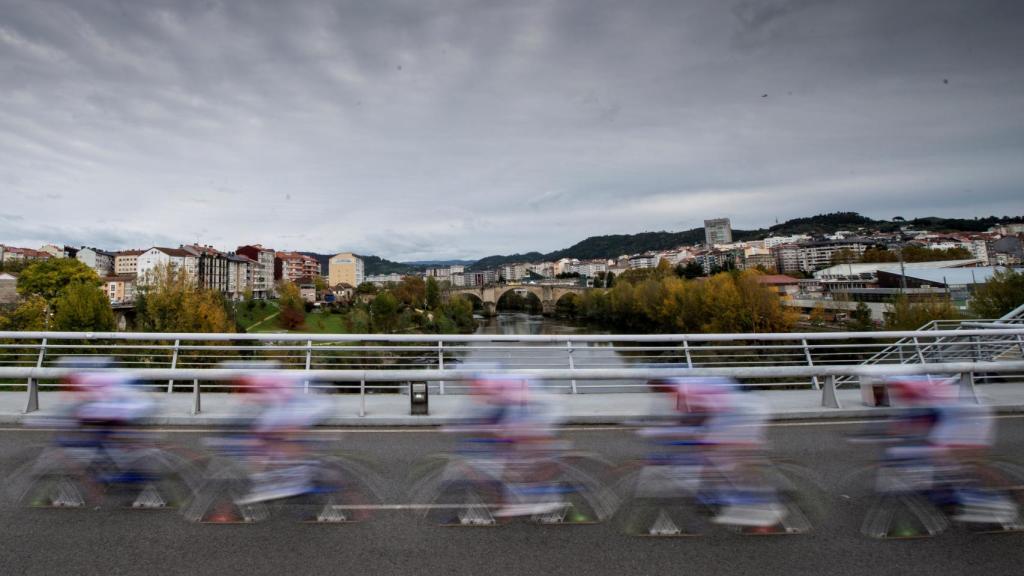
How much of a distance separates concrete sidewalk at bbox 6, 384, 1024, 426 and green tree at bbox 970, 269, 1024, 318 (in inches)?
1064

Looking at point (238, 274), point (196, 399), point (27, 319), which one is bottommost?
point (196, 399)

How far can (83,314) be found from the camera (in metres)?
31.3

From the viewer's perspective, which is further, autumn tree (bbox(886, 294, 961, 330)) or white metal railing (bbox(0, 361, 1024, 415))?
autumn tree (bbox(886, 294, 961, 330))

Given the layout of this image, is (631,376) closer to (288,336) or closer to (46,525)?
(288,336)

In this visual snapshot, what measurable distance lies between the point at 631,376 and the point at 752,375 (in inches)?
73.9

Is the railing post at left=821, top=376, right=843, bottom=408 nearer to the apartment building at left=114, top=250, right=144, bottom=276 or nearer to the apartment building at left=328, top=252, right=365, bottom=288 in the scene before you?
Result: the apartment building at left=114, top=250, right=144, bottom=276

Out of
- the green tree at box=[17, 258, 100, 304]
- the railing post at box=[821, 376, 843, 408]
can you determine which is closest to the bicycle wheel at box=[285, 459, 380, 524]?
the railing post at box=[821, 376, 843, 408]

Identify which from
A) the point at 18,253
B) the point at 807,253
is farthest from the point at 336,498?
the point at 807,253

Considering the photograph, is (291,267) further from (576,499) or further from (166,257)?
(576,499)

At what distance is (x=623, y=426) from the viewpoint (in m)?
7.54

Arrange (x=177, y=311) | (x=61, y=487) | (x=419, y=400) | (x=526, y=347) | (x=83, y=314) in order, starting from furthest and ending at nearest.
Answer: (x=177, y=311)
(x=83, y=314)
(x=526, y=347)
(x=419, y=400)
(x=61, y=487)

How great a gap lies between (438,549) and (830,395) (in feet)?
23.3

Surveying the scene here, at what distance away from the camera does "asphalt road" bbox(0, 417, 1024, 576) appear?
12.0 feet

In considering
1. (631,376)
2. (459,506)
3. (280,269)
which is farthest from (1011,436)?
(280,269)
